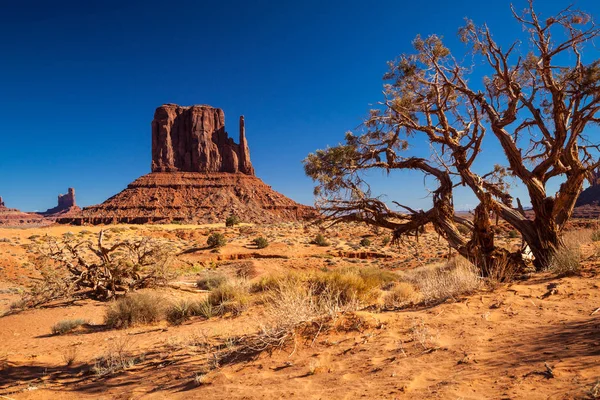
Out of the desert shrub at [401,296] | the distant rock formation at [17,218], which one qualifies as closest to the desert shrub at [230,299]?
the desert shrub at [401,296]

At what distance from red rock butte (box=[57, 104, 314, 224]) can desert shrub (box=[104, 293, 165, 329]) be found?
47347 millimetres

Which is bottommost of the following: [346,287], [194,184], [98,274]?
[346,287]

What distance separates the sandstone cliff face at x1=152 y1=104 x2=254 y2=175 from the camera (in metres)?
98.3

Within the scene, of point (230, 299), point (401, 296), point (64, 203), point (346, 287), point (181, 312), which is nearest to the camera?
point (401, 296)

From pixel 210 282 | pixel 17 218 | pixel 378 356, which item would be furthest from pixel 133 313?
pixel 17 218

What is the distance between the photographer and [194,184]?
287ft

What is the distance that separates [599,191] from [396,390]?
7910 centimetres

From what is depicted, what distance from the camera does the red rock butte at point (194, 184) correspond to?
74500 mm

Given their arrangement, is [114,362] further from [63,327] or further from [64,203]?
[64,203]

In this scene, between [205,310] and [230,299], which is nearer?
[205,310]

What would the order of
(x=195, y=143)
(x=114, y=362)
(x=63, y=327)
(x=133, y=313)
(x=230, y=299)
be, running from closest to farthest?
(x=114, y=362) < (x=63, y=327) < (x=133, y=313) < (x=230, y=299) < (x=195, y=143)

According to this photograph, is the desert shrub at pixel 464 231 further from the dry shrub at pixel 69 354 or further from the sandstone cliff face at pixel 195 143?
the sandstone cliff face at pixel 195 143

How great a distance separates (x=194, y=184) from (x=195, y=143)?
676 inches

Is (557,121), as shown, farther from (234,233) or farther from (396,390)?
(234,233)
